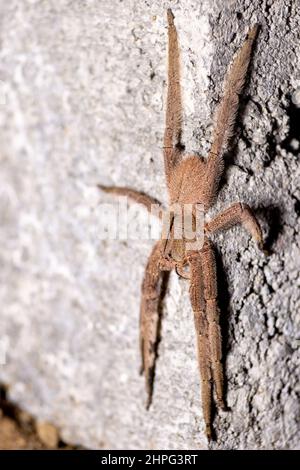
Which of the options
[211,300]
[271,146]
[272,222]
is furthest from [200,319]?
[271,146]

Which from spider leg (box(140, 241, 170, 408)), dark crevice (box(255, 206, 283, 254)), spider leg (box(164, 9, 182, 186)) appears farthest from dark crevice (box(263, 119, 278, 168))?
spider leg (box(140, 241, 170, 408))

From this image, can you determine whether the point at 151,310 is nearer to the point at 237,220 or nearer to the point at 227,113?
the point at 237,220

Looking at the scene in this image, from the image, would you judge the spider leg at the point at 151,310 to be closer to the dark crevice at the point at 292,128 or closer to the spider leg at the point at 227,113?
the spider leg at the point at 227,113

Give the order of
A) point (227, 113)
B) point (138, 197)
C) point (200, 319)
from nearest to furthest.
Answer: point (227, 113)
point (200, 319)
point (138, 197)

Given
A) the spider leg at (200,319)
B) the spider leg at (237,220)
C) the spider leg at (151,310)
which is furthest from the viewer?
the spider leg at (151,310)

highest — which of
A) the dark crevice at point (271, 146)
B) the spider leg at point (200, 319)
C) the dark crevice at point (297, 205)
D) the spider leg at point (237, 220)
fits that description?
the dark crevice at point (271, 146)

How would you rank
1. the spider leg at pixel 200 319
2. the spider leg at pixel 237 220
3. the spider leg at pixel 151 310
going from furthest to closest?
the spider leg at pixel 151 310
the spider leg at pixel 200 319
the spider leg at pixel 237 220

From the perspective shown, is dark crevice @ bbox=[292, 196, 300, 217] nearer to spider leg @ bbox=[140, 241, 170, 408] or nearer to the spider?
the spider

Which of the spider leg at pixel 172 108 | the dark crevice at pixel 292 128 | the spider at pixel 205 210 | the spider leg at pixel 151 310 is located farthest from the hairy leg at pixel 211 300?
the dark crevice at pixel 292 128

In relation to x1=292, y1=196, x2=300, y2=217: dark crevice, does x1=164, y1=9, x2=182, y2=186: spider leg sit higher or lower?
higher
